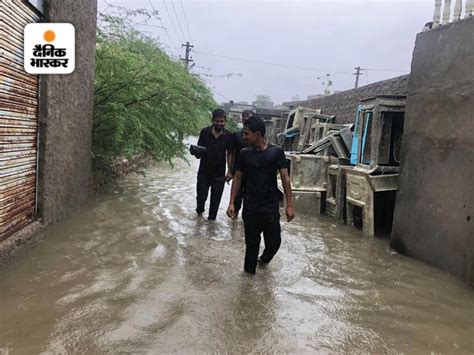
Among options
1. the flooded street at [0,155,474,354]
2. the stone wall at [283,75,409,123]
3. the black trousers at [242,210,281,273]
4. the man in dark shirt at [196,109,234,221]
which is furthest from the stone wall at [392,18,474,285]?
the stone wall at [283,75,409,123]

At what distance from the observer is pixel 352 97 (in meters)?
11.1

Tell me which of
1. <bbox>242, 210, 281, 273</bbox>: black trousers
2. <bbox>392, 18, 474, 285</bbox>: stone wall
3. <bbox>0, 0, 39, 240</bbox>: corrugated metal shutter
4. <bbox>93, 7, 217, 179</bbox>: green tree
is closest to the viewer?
<bbox>0, 0, 39, 240</bbox>: corrugated metal shutter

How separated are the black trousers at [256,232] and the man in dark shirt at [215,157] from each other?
2025 mm

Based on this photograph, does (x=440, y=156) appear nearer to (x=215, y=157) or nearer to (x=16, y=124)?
(x=215, y=157)

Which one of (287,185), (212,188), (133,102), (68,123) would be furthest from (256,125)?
(133,102)

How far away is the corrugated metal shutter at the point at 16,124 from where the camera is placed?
366 cm

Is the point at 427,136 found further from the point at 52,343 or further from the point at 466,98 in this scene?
the point at 52,343

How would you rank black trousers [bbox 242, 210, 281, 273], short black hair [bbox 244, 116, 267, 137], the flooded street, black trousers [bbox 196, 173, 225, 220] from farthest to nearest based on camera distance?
black trousers [bbox 196, 173, 225, 220]
black trousers [bbox 242, 210, 281, 273]
short black hair [bbox 244, 116, 267, 137]
the flooded street

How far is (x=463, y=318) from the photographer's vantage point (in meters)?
3.33

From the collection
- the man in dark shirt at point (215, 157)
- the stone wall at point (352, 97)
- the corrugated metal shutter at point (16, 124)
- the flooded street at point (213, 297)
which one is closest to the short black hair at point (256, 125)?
the flooded street at point (213, 297)

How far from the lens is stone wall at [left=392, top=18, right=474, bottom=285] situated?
410cm

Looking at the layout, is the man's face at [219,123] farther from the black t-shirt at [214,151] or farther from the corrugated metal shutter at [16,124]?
the corrugated metal shutter at [16,124]

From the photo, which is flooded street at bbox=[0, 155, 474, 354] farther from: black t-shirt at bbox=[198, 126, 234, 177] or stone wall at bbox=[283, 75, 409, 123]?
stone wall at bbox=[283, 75, 409, 123]
